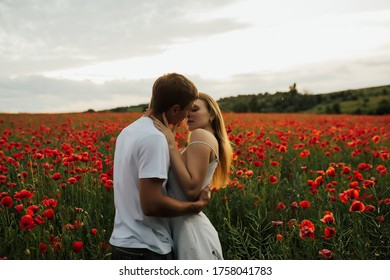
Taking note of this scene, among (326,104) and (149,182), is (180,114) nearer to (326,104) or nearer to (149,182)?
(149,182)

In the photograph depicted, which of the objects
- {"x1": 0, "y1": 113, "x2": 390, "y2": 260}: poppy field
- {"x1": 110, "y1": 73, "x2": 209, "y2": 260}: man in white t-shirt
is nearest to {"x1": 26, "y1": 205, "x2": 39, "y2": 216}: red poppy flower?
{"x1": 0, "y1": 113, "x2": 390, "y2": 260}: poppy field

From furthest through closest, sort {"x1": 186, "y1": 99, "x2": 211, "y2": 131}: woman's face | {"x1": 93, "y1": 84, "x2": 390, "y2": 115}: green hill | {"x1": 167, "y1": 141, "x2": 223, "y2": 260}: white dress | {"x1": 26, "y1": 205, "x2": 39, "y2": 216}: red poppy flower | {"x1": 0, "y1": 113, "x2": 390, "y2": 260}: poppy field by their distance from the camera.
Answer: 1. {"x1": 93, "y1": 84, "x2": 390, "y2": 115}: green hill
2. {"x1": 0, "y1": 113, "x2": 390, "y2": 260}: poppy field
3. {"x1": 26, "y1": 205, "x2": 39, "y2": 216}: red poppy flower
4. {"x1": 186, "y1": 99, "x2": 211, "y2": 131}: woman's face
5. {"x1": 167, "y1": 141, "x2": 223, "y2": 260}: white dress

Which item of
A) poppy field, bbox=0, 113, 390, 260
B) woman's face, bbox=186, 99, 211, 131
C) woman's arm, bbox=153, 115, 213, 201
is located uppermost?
woman's face, bbox=186, 99, 211, 131

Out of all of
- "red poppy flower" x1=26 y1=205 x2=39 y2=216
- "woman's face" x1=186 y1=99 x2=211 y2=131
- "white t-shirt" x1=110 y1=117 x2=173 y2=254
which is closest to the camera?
"white t-shirt" x1=110 y1=117 x2=173 y2=254

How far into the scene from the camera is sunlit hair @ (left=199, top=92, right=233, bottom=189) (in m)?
2.64

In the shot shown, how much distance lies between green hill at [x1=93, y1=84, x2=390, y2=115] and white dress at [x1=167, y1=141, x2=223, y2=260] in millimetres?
15148

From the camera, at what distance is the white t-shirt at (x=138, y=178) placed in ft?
6.55

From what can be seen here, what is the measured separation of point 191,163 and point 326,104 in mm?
24621

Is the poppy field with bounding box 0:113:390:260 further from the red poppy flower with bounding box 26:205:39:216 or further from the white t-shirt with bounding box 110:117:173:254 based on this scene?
the white t-shirt with bounding box 110:117:173:254

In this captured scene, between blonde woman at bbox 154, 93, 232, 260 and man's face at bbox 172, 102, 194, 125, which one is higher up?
man's face at bbox 172, 102, 194, 125

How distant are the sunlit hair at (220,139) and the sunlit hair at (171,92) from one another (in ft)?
1.58

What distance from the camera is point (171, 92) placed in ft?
6.91

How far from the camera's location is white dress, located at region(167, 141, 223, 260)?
7.34 ft

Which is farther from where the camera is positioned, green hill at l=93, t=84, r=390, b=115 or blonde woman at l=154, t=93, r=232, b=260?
green hill at l=93, t=84, r=390, b=115
